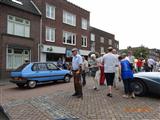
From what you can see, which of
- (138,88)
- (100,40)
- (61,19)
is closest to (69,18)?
(61,19)

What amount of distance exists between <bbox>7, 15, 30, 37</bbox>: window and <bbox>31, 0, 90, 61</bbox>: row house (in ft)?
7.46

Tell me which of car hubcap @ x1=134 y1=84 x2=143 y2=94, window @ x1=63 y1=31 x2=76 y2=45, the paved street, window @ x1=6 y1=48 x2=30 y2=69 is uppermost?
window @ x1=63 y1=31 x2=76 y2=45

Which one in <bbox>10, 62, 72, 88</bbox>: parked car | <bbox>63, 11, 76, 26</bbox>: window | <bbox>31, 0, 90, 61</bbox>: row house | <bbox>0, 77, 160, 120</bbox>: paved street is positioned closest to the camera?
<bbox>0, 77, 160, 120</bbox>: paved street

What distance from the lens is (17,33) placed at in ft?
67.2

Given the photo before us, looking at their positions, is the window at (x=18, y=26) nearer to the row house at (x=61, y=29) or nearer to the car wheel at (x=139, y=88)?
the row house at (x=61, y=29)

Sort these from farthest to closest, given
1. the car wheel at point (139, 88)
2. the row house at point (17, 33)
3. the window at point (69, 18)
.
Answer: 1. the window at point (69, 18)
2. the row house at point (17, 33)
3. the car wheel at point (139, 88)

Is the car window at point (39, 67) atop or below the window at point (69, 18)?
below

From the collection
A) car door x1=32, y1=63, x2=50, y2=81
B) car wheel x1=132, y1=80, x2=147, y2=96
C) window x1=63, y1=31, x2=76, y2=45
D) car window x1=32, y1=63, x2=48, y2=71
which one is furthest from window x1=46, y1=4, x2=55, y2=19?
car wheel x1=132, y1=80, x2=147, y2=96

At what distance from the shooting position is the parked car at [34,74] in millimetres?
12118

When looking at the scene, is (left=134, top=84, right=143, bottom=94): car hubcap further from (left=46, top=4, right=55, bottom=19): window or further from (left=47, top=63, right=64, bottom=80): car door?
(left=46, top=4, right=55, bottom=19): window

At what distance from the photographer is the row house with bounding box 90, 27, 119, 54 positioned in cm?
4106

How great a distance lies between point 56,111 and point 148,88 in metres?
3.88

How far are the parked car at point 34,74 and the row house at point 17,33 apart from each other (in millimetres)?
6958

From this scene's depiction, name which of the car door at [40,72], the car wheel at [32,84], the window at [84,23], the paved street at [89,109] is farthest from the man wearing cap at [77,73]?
the window at [84,23]
